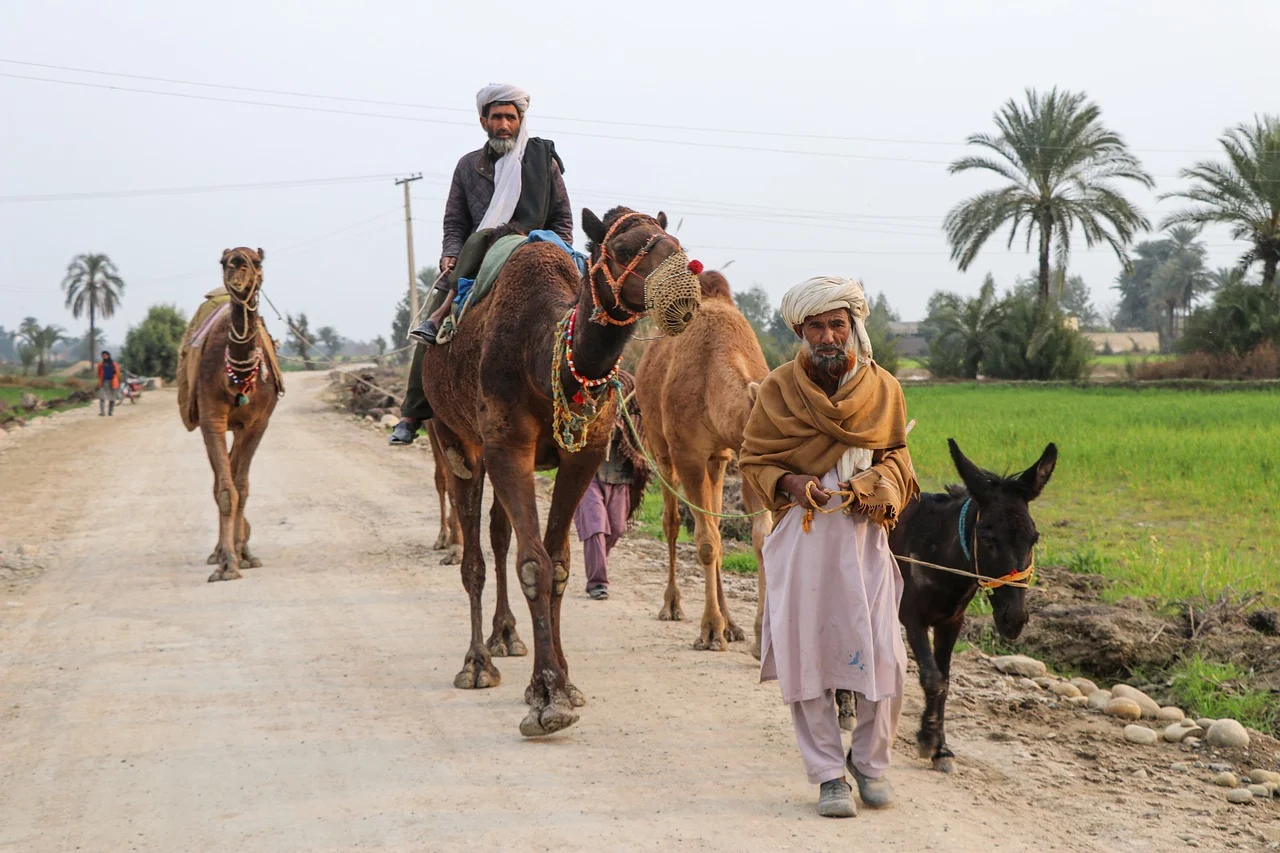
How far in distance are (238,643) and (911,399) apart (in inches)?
1072

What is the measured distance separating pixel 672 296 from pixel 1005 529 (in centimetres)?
178

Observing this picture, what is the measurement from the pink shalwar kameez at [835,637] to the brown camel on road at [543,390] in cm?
112

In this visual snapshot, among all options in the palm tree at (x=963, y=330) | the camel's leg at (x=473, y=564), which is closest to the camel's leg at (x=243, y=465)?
the camel's leg at (x=473, y=564)

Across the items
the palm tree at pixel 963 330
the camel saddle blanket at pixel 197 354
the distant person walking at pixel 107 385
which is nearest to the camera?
the camel saddle blanket at pixel 197 354

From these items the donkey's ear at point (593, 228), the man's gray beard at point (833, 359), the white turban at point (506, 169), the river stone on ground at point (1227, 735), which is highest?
the white turban at point (506, 169)

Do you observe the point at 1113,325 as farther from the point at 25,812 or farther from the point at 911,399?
the point at 25,812

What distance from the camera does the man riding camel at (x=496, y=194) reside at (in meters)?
7.42

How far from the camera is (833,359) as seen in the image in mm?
4961

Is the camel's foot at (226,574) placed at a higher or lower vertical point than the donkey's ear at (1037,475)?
Answer: lower

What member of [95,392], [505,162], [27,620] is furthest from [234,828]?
[95,392]

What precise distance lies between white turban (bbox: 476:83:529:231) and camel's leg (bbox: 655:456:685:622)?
7.17 ft

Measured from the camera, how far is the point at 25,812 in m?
5.03

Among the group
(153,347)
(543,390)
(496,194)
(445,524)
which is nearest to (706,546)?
(543,390)

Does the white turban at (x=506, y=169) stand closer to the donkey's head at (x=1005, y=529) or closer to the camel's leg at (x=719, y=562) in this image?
the camel's leg at (x=719, y=562)
